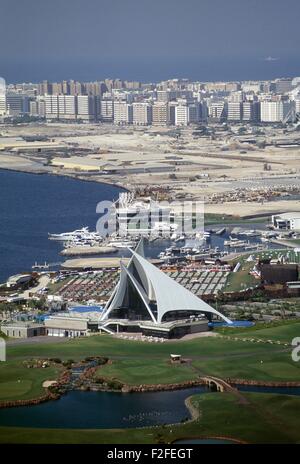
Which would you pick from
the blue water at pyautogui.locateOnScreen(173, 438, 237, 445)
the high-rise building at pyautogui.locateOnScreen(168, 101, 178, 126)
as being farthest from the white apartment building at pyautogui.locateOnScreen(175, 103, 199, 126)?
the blue water at pyautogui.locateOnScreen(173, 438, 237, 445)

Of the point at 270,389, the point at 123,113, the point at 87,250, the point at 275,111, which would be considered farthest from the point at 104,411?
the point at 123,113

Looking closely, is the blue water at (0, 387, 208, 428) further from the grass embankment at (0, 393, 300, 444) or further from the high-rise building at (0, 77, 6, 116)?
the high-rise building at (0, 77, 6, 116)

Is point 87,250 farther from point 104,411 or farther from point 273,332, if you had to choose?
point 104,411

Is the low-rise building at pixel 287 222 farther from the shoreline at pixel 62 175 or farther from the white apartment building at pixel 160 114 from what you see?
the white apartment building at pixel 160 114

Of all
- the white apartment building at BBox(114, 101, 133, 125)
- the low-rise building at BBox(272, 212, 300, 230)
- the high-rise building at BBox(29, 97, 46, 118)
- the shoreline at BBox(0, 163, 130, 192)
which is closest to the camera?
the low-rise building at BBox(272, 212, 300, 230)

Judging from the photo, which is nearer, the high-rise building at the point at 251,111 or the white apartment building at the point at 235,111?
the high-rise building at the point at 251,111

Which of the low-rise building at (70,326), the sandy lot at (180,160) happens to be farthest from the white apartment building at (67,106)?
the low-rise building at (70,326)

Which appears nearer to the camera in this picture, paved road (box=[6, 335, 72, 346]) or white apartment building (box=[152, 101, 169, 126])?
paved road (box=[6, 335, 72, 346])
